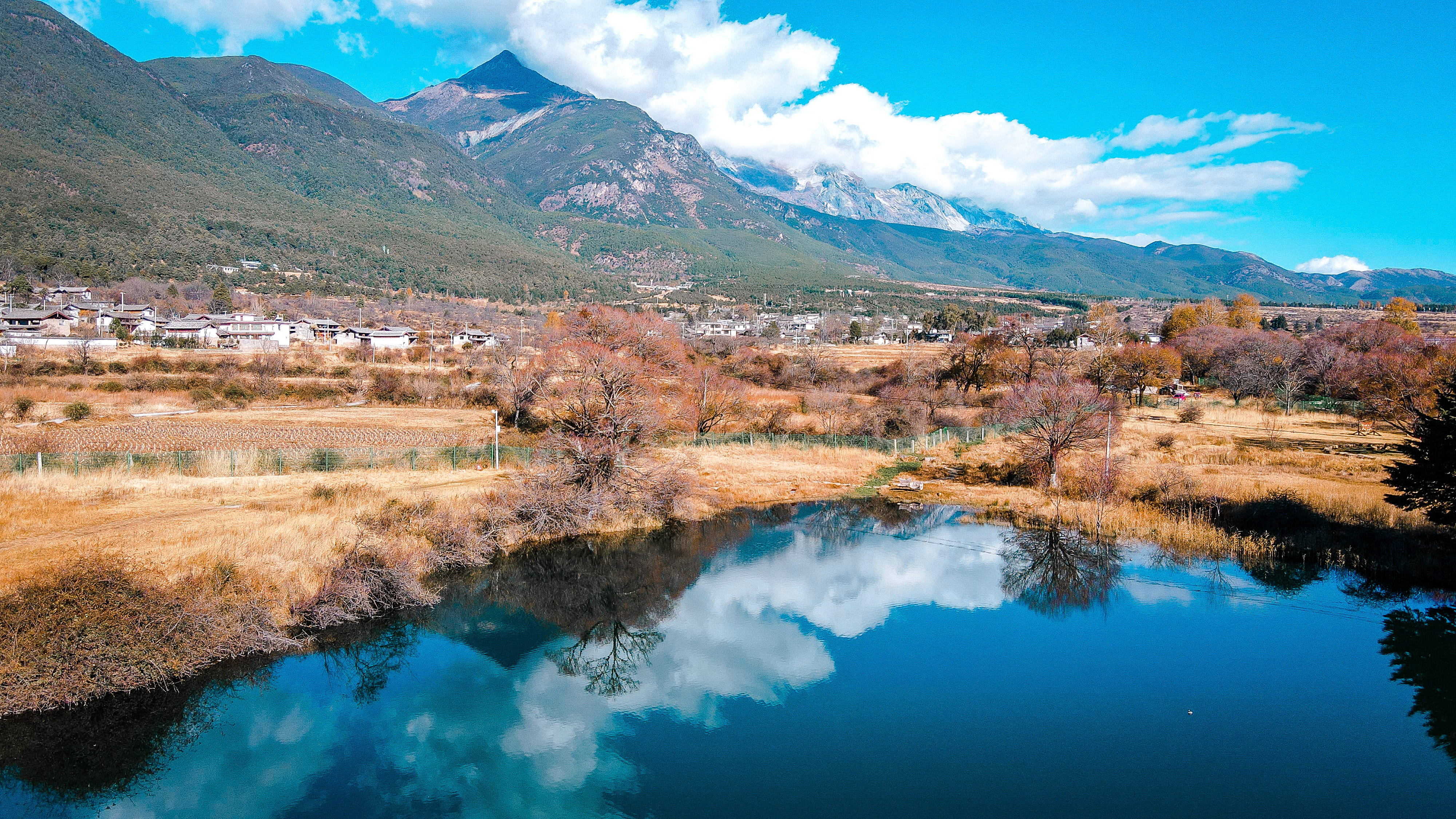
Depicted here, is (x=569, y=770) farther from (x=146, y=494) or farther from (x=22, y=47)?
(x=22, y=47)

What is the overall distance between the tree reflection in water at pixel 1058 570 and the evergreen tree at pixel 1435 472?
342 inches

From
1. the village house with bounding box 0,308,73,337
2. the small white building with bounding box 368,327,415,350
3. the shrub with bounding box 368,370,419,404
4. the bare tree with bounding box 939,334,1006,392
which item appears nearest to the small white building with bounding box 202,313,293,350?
the small white building with bounding box 368,327,415,350

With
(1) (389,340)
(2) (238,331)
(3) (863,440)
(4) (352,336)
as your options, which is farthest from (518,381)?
(2) (238,331)

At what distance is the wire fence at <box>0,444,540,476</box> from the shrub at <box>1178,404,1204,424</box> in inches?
1908

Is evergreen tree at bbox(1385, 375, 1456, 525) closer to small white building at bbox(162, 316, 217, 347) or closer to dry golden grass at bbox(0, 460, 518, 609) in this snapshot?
dry golden grass at bbox(0, 460, 518, 609)

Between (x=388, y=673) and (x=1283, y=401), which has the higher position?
(x=1283, y=401)

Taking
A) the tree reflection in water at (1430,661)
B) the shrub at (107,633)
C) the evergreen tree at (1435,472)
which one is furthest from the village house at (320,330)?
the tree reflection in water at (1430,661)

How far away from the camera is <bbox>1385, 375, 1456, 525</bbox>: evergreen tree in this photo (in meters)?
20.7

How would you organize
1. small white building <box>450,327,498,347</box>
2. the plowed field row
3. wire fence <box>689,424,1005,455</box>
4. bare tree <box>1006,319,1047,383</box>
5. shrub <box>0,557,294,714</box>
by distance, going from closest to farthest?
shrub <box>0,557,294,714</box> → the plowed field row → wire fence <box>689,424,1005,455</box> → bare tree <box>1006,319,1047,383</box> → small white building <box>450,327,498,347</box>

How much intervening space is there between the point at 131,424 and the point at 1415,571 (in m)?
67.5

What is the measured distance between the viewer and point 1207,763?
45.4ft

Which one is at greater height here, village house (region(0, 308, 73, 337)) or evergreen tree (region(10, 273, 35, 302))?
evergreen tree (region(10, 273, 35, 302))

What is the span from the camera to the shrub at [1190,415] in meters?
52.0

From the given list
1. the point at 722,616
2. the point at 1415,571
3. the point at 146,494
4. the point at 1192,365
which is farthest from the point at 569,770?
the point at 1192,365
